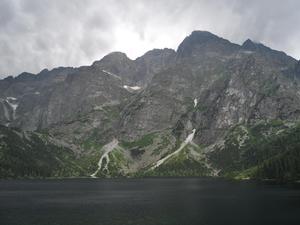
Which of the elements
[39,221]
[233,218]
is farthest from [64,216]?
[233,218]

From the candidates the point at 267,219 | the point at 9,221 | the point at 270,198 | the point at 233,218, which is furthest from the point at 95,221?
the point at 270,198

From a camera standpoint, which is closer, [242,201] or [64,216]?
[64,216]

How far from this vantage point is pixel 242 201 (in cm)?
14150

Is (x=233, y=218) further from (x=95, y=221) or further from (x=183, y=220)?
(x=95, y=221)

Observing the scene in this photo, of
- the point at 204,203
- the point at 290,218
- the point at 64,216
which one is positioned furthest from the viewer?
the point at 204,203

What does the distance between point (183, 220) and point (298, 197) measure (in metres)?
63.2

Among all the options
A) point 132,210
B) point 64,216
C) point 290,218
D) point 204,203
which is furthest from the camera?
point 204,203

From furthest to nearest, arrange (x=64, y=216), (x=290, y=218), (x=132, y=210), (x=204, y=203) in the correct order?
1. (x=204, y=203)
2. (x=132, y=210)
3. (x=64, y=216)
4. (x=290, y=218)

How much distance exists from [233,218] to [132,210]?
1457 inches

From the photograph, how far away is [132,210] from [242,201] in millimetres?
40459

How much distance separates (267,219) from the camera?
327ft

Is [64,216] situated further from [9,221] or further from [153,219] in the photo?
[153,219]

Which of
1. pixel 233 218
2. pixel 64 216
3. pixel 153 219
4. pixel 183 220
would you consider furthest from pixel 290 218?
pixel 64 216

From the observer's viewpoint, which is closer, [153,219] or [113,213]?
[153,219]
